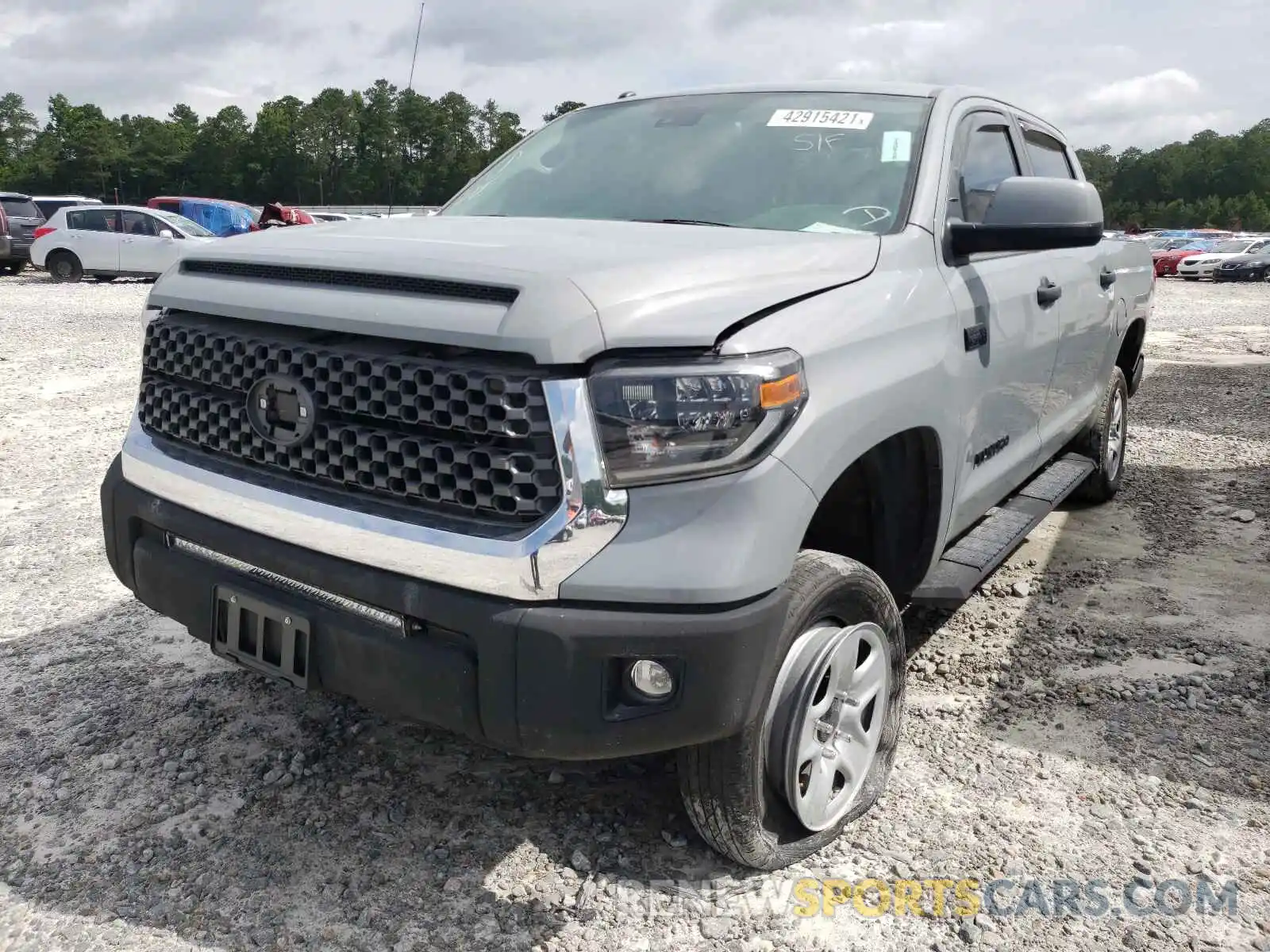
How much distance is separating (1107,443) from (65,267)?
19535 millimetres

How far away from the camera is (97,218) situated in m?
19.2

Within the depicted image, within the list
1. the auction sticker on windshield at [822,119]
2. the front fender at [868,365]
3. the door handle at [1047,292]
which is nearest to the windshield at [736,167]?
the auction sticker on windshield at [822,119]

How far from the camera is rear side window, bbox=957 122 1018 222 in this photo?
3.29m

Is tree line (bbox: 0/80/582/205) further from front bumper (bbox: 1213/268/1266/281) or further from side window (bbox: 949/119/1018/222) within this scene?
side window (bbox: 949/119/1018/222)

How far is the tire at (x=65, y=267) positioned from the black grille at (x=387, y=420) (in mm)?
19367

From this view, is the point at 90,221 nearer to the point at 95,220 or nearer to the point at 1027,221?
the point at 95,220

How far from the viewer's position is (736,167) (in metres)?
3.16

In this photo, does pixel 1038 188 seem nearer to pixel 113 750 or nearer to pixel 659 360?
pixel 659 360

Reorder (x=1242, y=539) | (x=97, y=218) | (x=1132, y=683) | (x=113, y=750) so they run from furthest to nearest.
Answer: (x=97, y=218) < (x=1242, y=539) < (x=1132, y=683) < (x=113, y=750)

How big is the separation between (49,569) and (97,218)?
17278 millimetres

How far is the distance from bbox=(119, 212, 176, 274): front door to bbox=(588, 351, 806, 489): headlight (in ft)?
62.7

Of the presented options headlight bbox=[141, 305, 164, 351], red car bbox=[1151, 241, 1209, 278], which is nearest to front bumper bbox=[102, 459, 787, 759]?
headlight bbox=[141, 305, 164, 351]

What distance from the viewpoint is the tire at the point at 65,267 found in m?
19.3

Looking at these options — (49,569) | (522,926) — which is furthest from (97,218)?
(522,926)
